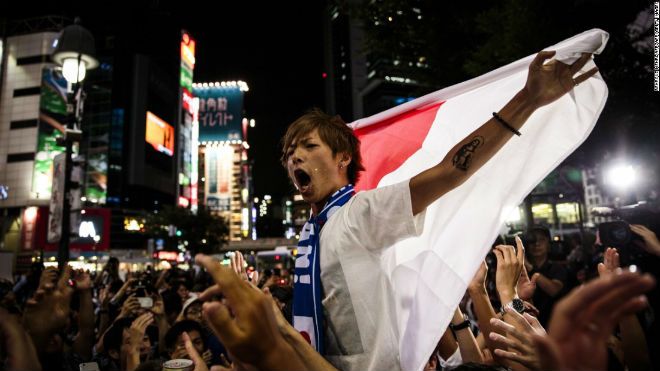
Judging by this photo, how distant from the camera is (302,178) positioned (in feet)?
7.09

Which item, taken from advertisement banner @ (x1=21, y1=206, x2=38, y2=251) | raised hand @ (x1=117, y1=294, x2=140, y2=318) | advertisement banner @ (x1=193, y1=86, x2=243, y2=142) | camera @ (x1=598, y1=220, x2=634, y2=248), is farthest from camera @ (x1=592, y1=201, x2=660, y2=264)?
advertisement banner @ (x1=193, y1=86, x2=243, y2=142)

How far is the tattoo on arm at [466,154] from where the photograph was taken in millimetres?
1653

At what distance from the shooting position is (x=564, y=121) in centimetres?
205

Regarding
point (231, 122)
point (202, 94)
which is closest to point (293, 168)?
point (231, 122)

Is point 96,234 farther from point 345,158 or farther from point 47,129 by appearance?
point 47,129

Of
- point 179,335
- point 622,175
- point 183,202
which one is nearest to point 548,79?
point 179,335

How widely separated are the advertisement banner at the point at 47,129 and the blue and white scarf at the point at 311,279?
55.0 metres

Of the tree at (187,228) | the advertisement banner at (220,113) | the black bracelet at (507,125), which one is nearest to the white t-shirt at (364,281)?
the black bracelet at (507,125)

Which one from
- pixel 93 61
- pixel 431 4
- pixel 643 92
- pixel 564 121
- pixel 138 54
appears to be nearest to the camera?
pixel 564 121

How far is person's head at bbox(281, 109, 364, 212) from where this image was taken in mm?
2123

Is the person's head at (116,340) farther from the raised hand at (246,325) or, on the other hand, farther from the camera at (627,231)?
the camera at (627,231)

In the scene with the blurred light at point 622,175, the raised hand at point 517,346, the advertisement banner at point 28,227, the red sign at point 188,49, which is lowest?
the raised hand at point 517,346

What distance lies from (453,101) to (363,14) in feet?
21.4

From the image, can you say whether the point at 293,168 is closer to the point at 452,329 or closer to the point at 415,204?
the point at 415,204
